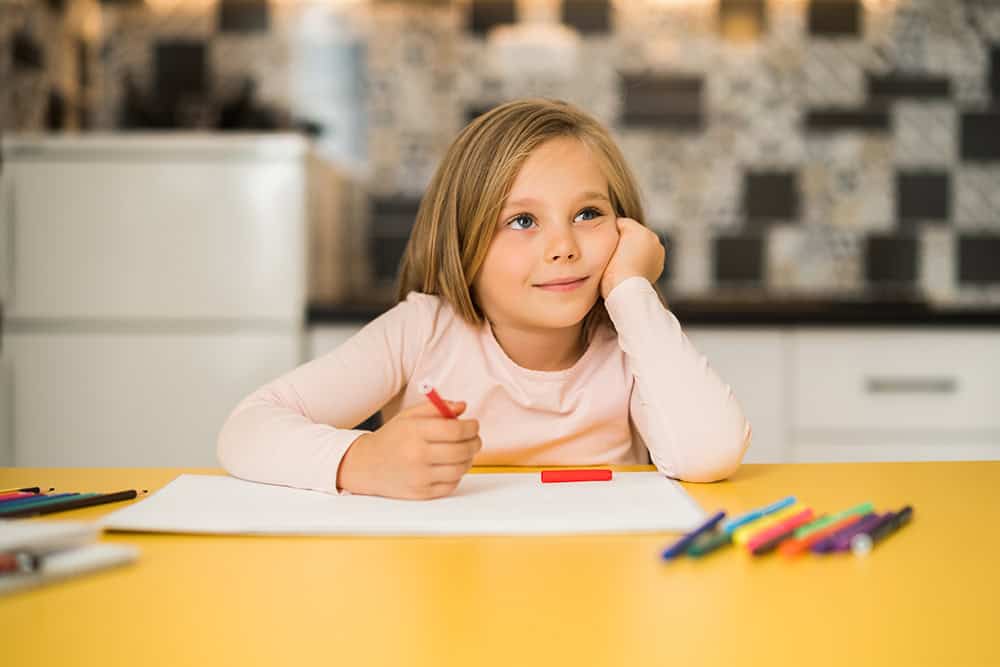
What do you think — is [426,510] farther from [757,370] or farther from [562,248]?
[757,370]

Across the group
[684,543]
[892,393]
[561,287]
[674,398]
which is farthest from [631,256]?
[892,393]

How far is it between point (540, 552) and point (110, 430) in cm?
170

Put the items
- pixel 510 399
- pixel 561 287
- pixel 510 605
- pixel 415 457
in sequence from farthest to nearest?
pixel 510 399, pixel 561 287, pixel 415 457, pixel 510 605

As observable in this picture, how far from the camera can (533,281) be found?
1.12m

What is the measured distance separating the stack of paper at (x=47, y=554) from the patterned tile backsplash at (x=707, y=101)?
2.02 meters

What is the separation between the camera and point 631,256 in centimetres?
115

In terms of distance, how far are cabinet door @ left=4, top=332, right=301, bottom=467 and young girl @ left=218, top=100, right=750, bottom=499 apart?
2.67 ft

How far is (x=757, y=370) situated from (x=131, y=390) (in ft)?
4.38

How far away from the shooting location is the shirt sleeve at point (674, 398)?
2.93 ft

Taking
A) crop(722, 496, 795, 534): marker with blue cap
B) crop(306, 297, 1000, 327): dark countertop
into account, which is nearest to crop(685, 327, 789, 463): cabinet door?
crop(306, 297, 1000, 327): dark countertop

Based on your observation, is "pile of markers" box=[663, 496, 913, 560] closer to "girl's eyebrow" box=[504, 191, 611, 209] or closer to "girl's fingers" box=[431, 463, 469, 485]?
"girl's fingers" box=[431, 463, 469, 485]

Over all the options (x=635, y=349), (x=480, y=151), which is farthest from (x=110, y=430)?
(x=635, y=349)

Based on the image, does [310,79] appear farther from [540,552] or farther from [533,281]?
[540,552]

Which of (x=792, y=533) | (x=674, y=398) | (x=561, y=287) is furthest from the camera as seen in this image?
(x=561, y=287)
